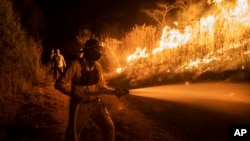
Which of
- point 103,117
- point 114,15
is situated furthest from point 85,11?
point 103,117

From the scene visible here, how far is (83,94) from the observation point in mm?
5922

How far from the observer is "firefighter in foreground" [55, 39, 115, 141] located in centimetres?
590

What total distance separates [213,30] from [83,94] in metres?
11.0

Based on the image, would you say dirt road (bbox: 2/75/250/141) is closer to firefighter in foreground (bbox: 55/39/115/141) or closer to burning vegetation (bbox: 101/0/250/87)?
firefighter in foreground (bbox: 55/39/115/141)

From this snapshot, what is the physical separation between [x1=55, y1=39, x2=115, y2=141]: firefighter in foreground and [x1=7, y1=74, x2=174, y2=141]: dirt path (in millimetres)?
1925

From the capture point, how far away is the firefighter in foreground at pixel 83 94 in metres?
5.90

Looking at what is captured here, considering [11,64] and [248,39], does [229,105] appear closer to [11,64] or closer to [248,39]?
[248,39]

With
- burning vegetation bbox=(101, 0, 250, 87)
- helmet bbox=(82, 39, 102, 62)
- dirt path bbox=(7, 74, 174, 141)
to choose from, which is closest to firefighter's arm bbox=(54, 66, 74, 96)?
helmet bbox=(82, 39, 102, 62)

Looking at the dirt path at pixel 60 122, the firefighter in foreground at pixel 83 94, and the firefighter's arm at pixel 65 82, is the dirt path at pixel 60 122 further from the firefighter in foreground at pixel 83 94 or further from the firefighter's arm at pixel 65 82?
the firefighter's arm at pixel 65 82

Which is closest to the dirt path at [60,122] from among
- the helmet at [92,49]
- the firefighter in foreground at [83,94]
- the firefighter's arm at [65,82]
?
the firefighter in foreground at [83,94]

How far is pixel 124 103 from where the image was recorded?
40.3 ft

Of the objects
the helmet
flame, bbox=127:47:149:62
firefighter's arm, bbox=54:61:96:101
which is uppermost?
flame, bbox=127:47:149:62

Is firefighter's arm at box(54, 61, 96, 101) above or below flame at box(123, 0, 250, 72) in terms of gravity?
below

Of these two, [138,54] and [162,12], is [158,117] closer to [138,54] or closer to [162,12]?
[138,54]
